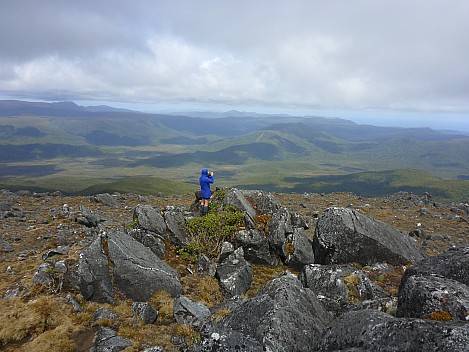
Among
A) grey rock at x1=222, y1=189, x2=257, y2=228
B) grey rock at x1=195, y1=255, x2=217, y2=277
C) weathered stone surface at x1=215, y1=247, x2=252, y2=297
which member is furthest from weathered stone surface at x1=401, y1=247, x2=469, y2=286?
grey rock at x1=222, y1=189, x2=257, y2=228

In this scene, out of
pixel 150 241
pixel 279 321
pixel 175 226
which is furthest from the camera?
pixel 175 226

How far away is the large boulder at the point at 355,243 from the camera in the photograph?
2034 cm

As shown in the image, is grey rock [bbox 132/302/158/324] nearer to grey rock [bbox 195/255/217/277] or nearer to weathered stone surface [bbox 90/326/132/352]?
weathered stone surface [bbox 90/326/132/352]

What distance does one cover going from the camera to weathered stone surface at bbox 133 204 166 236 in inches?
870

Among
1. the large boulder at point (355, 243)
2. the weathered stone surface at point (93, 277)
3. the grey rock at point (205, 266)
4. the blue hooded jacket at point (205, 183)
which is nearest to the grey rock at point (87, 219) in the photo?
the blue hooded jacket at point (205, 183)

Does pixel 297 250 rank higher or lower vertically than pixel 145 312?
higher

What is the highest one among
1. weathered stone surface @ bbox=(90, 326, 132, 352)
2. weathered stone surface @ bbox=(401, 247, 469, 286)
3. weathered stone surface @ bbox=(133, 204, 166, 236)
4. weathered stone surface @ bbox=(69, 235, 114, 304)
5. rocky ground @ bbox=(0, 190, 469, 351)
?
weathered stone surface @ bbox=(401, 247, 469, 286)

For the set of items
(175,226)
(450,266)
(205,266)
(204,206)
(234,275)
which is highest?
(450,266)

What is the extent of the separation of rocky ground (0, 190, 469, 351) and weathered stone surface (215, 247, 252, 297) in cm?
58

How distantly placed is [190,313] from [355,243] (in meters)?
12.9

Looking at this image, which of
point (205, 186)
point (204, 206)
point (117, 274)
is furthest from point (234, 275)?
point (205, 186)

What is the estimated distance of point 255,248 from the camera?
22.6 m

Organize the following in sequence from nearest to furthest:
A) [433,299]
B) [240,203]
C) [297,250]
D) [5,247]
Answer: [433,299]
[297,250]
[5,247]
[240,203]

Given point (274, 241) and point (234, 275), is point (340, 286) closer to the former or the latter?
point (234, 275)
